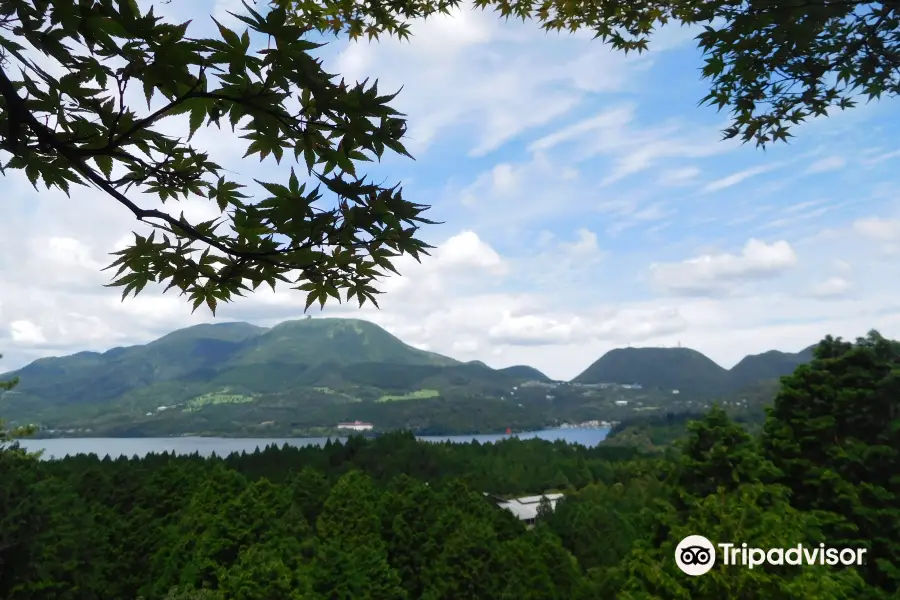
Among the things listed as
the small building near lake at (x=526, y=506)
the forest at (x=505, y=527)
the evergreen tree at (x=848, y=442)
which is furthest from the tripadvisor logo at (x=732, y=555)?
the small building near lake at (x=526, y=506)

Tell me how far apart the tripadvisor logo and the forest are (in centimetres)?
15

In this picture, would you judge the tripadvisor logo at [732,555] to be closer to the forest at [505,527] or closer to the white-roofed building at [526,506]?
the forest at [505,527]

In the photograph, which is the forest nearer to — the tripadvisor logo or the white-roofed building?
the tripadvisor logo

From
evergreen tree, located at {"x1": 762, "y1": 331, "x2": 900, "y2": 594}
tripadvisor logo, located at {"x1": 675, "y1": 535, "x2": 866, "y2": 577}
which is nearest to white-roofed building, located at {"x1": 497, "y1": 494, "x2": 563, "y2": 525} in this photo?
evergreen tree, located at {"x1": 762, "y1": 331, "x2": 900, "y2": 594}

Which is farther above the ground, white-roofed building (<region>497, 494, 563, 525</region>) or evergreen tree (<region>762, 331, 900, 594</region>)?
evergreen tree (<region>762, 331, 900, 594</region>)

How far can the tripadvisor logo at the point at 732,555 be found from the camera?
10.4 m

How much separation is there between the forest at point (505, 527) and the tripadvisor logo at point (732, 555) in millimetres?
153

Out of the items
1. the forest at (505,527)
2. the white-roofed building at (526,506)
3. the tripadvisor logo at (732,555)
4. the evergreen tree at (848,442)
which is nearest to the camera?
the tripadvisor logo at (732,555)

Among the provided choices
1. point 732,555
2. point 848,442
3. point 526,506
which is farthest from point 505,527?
point 526,506

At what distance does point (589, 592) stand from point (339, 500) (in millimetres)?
16844

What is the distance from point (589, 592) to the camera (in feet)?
72.1

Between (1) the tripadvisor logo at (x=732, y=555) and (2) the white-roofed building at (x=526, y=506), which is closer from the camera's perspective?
(1) the tripadvisor logo at (x=732, y=555)

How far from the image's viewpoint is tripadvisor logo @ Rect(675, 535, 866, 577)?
10.4m

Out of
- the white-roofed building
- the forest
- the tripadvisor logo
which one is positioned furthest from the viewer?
the white-roofed building
